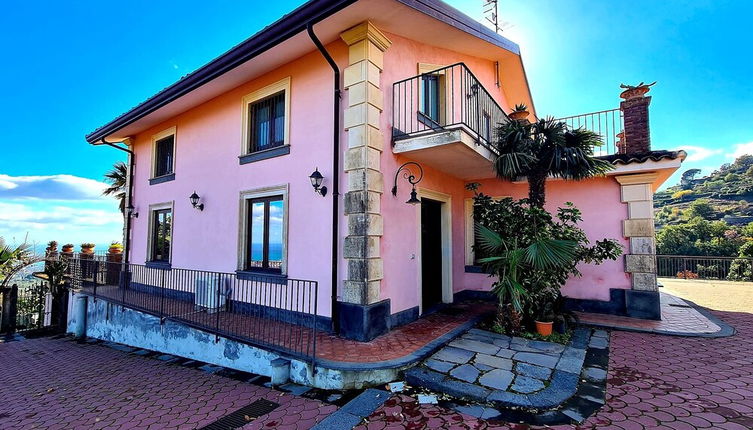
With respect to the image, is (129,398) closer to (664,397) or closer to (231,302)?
(231,302)

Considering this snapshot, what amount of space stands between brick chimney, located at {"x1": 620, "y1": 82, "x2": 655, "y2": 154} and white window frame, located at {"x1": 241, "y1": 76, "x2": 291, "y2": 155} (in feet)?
24.9

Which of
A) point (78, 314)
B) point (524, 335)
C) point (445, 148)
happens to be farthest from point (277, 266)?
point (78, 314)

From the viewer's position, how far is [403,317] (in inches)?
224

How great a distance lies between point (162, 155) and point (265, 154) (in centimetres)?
566

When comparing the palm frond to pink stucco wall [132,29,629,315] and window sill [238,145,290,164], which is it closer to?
pink stucco wall [132,29,629,315]

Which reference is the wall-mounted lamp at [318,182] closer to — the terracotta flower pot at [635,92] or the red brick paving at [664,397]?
the red brick paving at [664,397]

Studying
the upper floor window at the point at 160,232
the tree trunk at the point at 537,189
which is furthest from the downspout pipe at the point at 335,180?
the upper floor window at the point at 160,232

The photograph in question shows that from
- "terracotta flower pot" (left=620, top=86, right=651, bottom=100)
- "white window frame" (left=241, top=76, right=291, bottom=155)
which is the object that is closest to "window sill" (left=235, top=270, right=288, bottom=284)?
"white window frame" (left=241, top=76, right=291, bottom=155)

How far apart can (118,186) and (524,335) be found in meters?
16.2

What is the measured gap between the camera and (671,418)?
113 inches

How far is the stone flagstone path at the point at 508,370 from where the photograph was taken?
3301mm

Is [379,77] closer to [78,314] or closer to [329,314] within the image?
[329,314]

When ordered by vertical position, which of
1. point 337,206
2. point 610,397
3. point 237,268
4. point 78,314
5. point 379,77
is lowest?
point 78,314

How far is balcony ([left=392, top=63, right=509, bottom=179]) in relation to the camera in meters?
5.12
